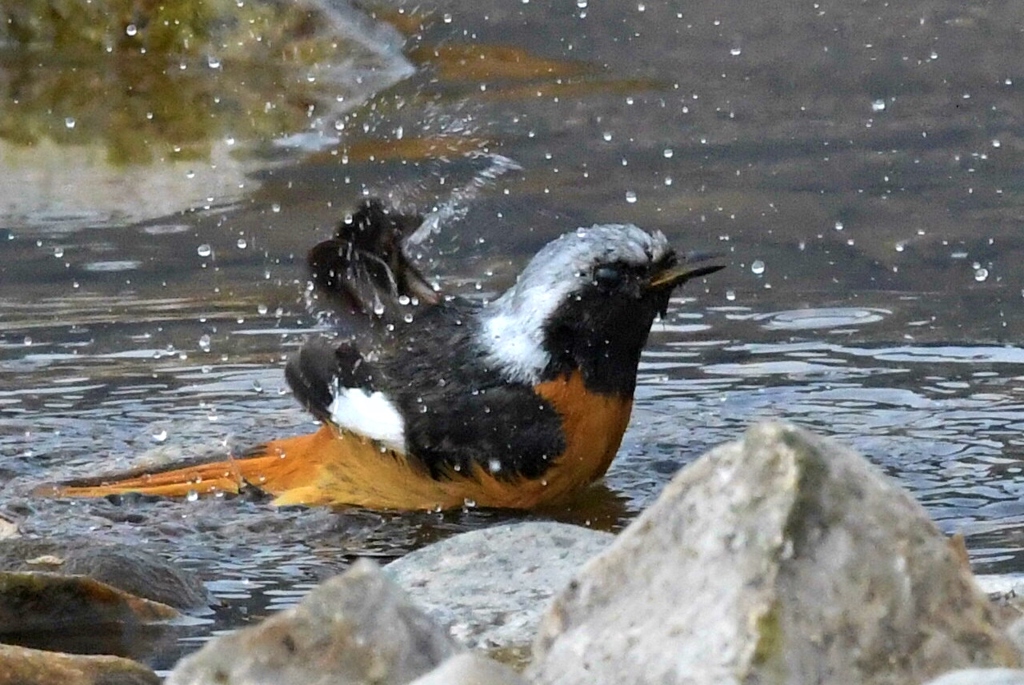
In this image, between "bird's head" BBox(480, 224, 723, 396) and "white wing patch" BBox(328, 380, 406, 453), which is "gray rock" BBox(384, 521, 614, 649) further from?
"bird's head" BBox(480, 224, 723, 396)

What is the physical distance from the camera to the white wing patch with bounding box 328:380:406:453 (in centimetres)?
623

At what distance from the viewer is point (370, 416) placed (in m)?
6.29

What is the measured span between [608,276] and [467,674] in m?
3.26

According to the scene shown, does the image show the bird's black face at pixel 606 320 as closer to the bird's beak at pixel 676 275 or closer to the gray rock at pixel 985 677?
the bird's beak at pixel 676 275

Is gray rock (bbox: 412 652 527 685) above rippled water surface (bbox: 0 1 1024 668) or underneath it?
above

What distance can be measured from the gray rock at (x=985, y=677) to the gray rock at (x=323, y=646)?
928 millimetres

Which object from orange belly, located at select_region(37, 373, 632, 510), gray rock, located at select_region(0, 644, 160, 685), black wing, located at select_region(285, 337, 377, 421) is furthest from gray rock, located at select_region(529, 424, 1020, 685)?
black wing, located at select_region(285, 337, 377, 421)

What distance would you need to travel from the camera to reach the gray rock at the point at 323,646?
3.52 m

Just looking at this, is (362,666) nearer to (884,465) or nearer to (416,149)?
(884,465)

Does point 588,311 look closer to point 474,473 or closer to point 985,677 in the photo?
point 474,473

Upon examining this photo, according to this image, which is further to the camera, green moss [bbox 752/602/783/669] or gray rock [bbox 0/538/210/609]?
gray rock [bbox 0/538/210/609]

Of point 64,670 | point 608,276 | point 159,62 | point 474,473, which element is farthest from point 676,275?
point 159,62

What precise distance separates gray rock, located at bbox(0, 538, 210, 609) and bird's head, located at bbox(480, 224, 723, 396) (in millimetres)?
1378

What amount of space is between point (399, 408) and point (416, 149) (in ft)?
15.5
